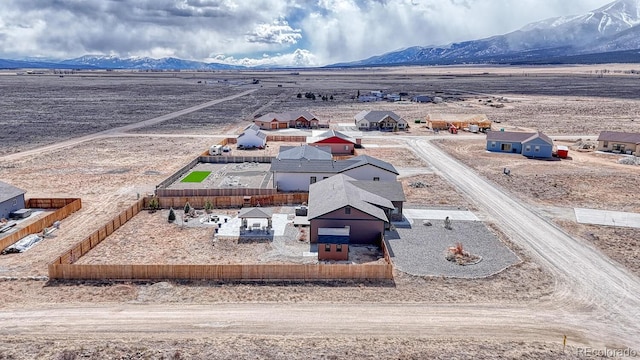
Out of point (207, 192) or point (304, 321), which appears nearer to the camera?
point (304, 321)

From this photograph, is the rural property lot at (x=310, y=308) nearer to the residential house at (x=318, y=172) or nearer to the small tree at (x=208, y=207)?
the residential house at (x=318, y=172)

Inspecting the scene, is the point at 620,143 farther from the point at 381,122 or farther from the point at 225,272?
the point at 225,272

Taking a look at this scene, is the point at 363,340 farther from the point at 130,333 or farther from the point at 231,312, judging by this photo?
the point at 130,333

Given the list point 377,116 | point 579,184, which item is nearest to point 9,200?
point 579,184

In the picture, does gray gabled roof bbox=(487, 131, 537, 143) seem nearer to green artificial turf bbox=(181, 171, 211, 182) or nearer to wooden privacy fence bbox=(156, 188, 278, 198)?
wooden privacy fence bbox=(156, 188, 278, 198)

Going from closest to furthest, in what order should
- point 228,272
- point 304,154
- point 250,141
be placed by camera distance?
point 228,272, point 304,154, point 250,141

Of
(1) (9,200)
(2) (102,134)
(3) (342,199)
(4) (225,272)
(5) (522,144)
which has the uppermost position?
(5) (522,144)

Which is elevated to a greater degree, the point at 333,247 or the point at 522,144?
the point at 522,144

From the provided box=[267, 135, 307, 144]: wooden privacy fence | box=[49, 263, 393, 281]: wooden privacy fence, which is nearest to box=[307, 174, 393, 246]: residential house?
box=[49, 263, 393, 281]: wooden privacy fence
